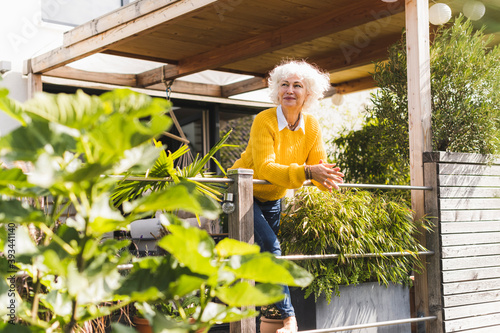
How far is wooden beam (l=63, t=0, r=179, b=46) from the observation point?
12.4 ft

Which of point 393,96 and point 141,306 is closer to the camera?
point 141,306

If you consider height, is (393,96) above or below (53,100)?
above

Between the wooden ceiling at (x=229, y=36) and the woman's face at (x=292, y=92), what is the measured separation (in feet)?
3.01

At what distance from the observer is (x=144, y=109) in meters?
0.90

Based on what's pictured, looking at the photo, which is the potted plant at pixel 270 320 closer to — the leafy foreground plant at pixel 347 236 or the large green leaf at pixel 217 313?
the leafy foreground plant at pixel 347 236

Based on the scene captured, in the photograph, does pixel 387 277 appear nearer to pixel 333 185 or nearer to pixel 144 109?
pixel 333 185

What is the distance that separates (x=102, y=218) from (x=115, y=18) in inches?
137

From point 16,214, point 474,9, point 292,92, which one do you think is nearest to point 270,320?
point 292,92

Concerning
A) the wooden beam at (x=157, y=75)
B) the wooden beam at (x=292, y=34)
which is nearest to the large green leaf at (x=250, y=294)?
the wooden beam at (x=292, y=34)

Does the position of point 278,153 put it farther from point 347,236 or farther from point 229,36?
point 229,36

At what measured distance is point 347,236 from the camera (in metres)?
2.75

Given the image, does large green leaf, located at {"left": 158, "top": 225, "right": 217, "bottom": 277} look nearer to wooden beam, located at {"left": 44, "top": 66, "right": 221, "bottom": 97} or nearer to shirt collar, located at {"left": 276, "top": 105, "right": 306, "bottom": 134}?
shirt collar, located at {"left": 276, "top": 105, "right": 306, "bottom": 134}

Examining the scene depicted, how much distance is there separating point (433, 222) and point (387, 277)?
462 mm

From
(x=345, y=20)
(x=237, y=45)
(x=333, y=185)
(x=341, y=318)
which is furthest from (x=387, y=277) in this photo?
(x=237, y=45)
